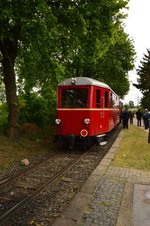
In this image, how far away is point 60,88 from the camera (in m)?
15.0

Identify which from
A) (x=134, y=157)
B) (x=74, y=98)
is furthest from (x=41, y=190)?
(x=74, y=98)

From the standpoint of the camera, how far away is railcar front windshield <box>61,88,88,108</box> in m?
14.5

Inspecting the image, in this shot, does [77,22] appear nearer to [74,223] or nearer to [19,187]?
[19,187]

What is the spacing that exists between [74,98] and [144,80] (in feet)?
194

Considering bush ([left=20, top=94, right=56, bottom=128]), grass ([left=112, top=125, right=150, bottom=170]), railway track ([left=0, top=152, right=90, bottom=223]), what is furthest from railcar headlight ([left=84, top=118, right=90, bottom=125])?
bush ([left=20, top=94, right=56, bottom=128])

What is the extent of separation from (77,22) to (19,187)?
331 inches

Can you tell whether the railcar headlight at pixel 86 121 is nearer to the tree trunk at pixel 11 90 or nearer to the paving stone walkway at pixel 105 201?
the tree trunk at pixel 11 90

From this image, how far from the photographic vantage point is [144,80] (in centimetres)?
7150

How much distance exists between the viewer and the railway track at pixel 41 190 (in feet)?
20.4

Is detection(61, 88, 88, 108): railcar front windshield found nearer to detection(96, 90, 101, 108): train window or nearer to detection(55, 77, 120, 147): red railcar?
detection(55, 77, 120, 147): red railcar

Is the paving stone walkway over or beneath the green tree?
beneath

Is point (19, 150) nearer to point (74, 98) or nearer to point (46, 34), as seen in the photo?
point (74, 98)

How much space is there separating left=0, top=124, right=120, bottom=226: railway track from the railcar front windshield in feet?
9.97

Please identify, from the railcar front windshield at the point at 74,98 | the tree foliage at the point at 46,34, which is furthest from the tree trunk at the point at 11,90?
the railcar front windshield at the point at 74,98
